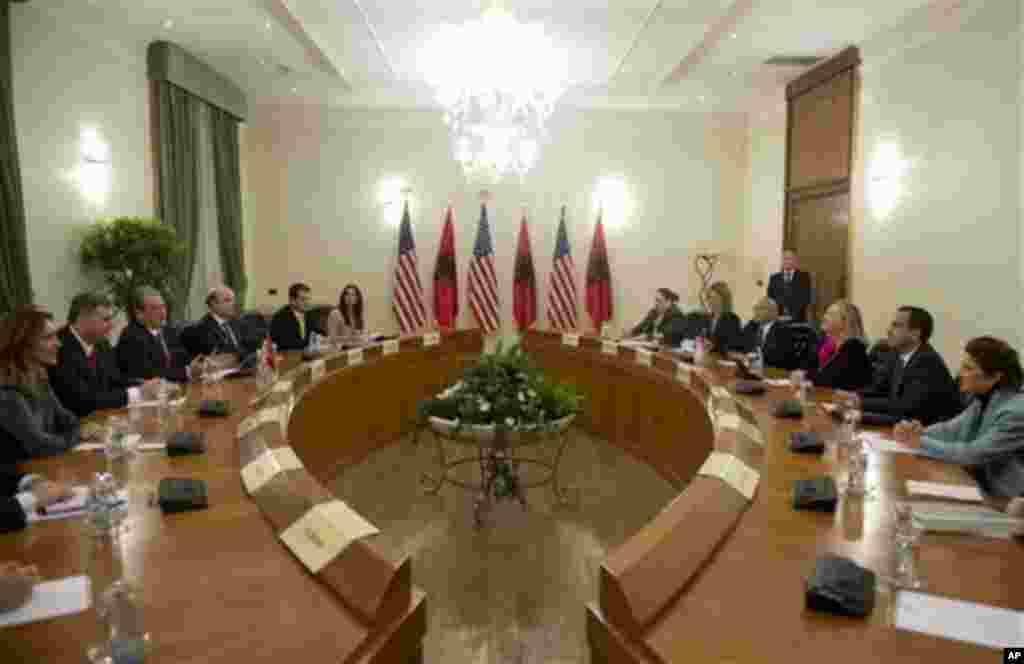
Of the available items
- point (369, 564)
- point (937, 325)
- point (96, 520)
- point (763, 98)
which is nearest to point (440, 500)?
point (96, 520)

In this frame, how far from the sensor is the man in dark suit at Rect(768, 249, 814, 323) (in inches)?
307

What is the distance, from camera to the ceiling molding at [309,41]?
578 cm

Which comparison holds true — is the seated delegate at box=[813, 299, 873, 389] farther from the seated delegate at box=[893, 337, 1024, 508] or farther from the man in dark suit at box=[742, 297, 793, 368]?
the seated delegate at box=[893, 337, 1024, 508]

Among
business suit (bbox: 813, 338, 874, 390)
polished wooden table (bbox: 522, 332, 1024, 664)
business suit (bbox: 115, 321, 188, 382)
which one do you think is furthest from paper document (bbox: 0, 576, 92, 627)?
business suit (bbox: 813, 338, 874, 390)

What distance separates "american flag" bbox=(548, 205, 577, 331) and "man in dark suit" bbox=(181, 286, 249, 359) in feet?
16.0

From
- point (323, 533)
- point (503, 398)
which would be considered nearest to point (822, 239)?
point (503, 398)

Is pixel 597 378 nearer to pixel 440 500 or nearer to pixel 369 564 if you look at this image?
pixel 440 500

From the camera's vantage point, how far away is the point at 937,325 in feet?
20.2

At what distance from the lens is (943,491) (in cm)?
251

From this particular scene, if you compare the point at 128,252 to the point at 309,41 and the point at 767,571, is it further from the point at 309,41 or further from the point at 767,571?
the point at 767,571

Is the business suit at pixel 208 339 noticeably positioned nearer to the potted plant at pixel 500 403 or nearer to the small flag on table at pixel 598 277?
the potted plant at pixel 500 403

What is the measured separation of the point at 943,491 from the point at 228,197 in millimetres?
8131

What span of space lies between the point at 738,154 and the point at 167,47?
7021mm

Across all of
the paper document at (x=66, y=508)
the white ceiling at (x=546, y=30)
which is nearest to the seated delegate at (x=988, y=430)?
the paper document at (x=66, y=508)
